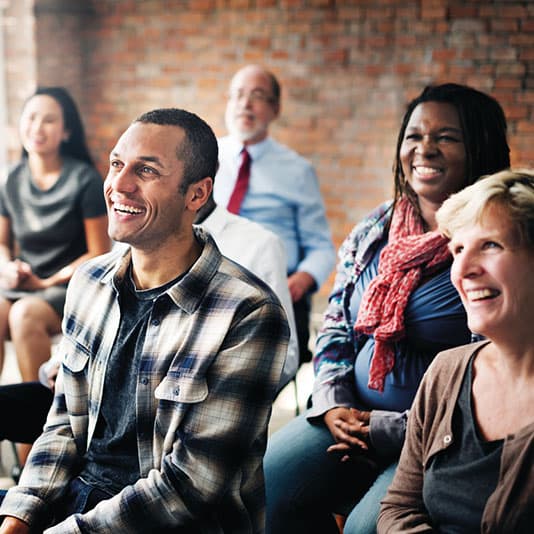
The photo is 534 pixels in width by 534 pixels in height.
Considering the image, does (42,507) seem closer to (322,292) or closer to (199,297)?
(199,297)

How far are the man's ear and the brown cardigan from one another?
1.91 feet

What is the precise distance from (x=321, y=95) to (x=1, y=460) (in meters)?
3.25

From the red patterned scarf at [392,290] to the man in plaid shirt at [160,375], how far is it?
1.51 ft

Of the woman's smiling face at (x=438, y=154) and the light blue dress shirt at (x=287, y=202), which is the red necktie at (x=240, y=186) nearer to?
the light blue dress shirt at (x=287, y=202)

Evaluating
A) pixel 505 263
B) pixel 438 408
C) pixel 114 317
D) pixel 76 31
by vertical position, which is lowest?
pixel 438 408

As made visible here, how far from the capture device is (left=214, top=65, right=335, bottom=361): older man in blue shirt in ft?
11.0

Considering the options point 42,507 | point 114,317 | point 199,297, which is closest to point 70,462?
point 42,507

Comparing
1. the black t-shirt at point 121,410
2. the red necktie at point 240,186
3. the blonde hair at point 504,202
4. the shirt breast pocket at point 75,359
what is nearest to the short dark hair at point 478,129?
the blonde hair at point 504,202

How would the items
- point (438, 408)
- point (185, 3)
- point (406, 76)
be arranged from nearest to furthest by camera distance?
point (438, 408) < point (406, 76) < point (185, 3)

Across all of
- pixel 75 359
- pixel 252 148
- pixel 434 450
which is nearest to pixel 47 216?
pixel 252 148

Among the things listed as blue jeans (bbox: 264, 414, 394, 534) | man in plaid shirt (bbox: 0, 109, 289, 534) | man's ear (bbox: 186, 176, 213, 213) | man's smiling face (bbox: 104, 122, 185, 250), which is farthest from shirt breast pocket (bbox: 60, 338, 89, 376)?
blue jeans (bbox: 264, 414, 394, 534)

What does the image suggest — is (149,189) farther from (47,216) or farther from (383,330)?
(47,216)

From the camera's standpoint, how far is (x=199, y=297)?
1628 millimetres

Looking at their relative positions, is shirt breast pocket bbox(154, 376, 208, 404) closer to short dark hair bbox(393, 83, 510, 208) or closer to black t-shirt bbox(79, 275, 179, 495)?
black t-shirt bbox(79, 275, 179, 495)
